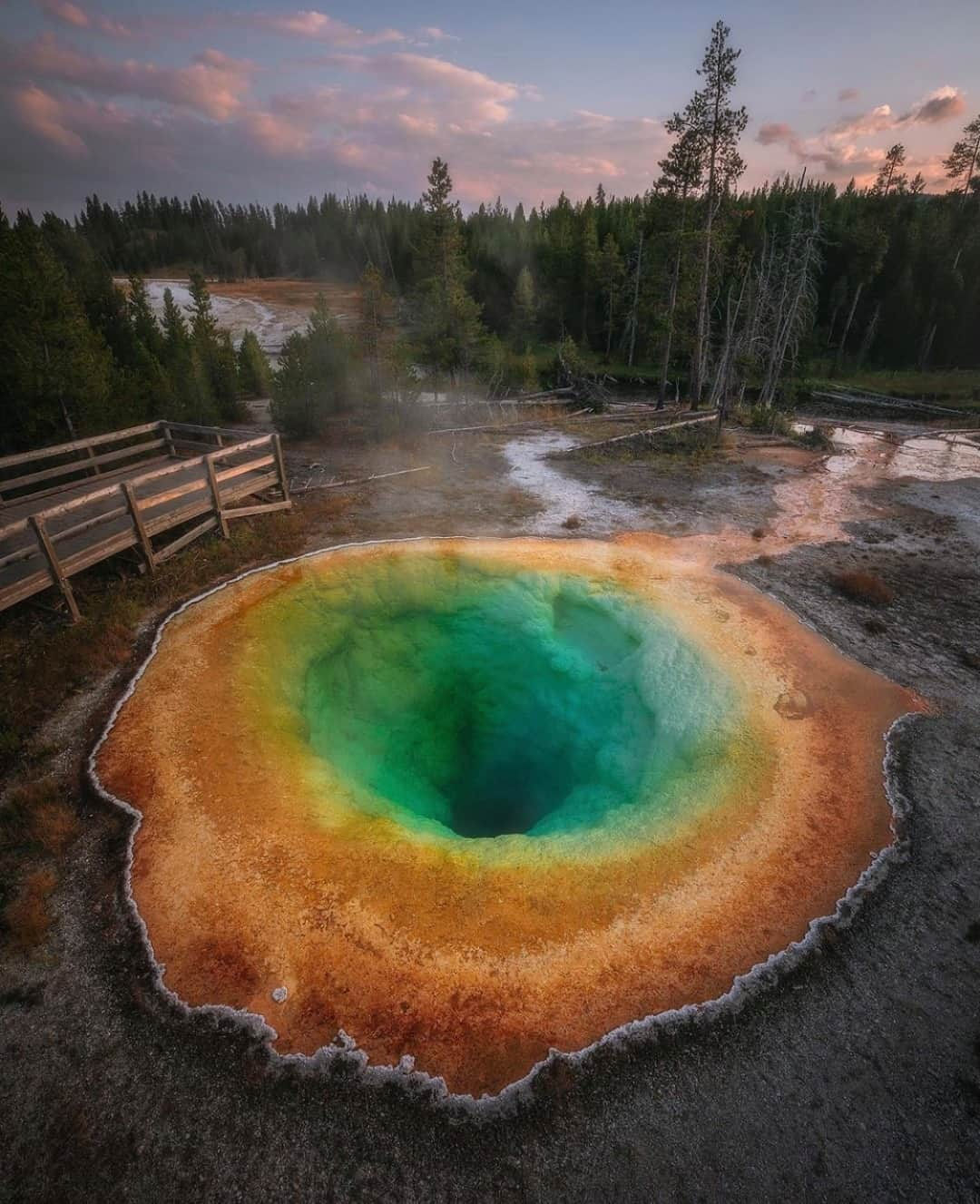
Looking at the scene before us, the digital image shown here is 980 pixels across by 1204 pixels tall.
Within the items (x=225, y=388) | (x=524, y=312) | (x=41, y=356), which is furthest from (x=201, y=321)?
(x=524, y=312)

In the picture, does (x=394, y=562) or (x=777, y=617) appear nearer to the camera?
(x=777, y=617)

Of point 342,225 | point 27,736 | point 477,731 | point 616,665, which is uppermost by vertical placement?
point 342,225

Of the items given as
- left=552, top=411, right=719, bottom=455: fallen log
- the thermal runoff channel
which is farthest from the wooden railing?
left=552, top=411, right=719, bottom=455: fallen log

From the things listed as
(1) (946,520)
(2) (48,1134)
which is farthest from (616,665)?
(1) (946,520)

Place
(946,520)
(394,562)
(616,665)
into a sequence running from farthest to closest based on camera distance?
(946,520) < (394,562) < (616,665)

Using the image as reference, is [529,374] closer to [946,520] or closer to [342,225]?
[946,520]

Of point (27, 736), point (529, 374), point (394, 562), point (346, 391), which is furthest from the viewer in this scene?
point (529, 374)
